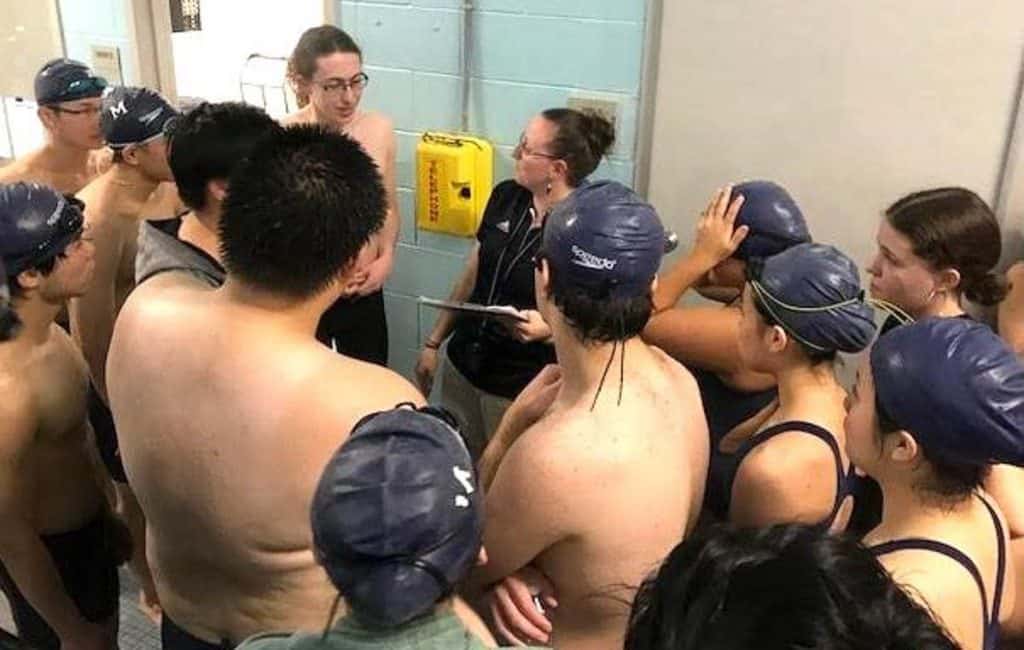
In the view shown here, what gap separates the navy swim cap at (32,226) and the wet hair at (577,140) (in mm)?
1184

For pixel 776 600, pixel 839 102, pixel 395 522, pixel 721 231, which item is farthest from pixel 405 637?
pixel 839 102

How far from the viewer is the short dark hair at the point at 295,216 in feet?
4.50

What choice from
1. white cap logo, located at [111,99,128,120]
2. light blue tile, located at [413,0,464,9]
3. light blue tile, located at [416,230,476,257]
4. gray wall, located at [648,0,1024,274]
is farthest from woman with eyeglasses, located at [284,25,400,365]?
gray wall, located at [648,0,1024,274]

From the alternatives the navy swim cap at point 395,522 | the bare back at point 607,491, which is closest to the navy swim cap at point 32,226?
the bare back at point 607,491

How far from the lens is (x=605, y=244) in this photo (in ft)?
4.66

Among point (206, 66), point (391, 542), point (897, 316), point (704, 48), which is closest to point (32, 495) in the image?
point (391, 542)

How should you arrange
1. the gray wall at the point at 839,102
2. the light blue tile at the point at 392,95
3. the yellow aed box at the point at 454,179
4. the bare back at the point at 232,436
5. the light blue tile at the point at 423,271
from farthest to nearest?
the light blue tile at the point at 423,271 < the light blue tile at the point at 392,95 < the yellow aed box at the point at 454,179 < the gray wall at the point at 839,102 < the bare back at the point at 232,436

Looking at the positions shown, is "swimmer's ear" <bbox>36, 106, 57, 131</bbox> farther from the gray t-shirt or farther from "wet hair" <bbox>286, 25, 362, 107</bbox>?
the gray t-shirt

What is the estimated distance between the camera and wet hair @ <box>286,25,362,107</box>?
275 cm

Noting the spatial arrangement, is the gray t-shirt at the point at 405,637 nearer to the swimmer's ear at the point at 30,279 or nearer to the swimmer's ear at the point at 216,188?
the swimmer's ear at the point at 216,188

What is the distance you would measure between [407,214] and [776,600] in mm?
2549

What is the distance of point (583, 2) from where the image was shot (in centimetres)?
270

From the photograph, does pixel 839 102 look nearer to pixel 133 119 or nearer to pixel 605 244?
pixel 605 244

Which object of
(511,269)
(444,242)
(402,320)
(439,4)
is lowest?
(402,320)
